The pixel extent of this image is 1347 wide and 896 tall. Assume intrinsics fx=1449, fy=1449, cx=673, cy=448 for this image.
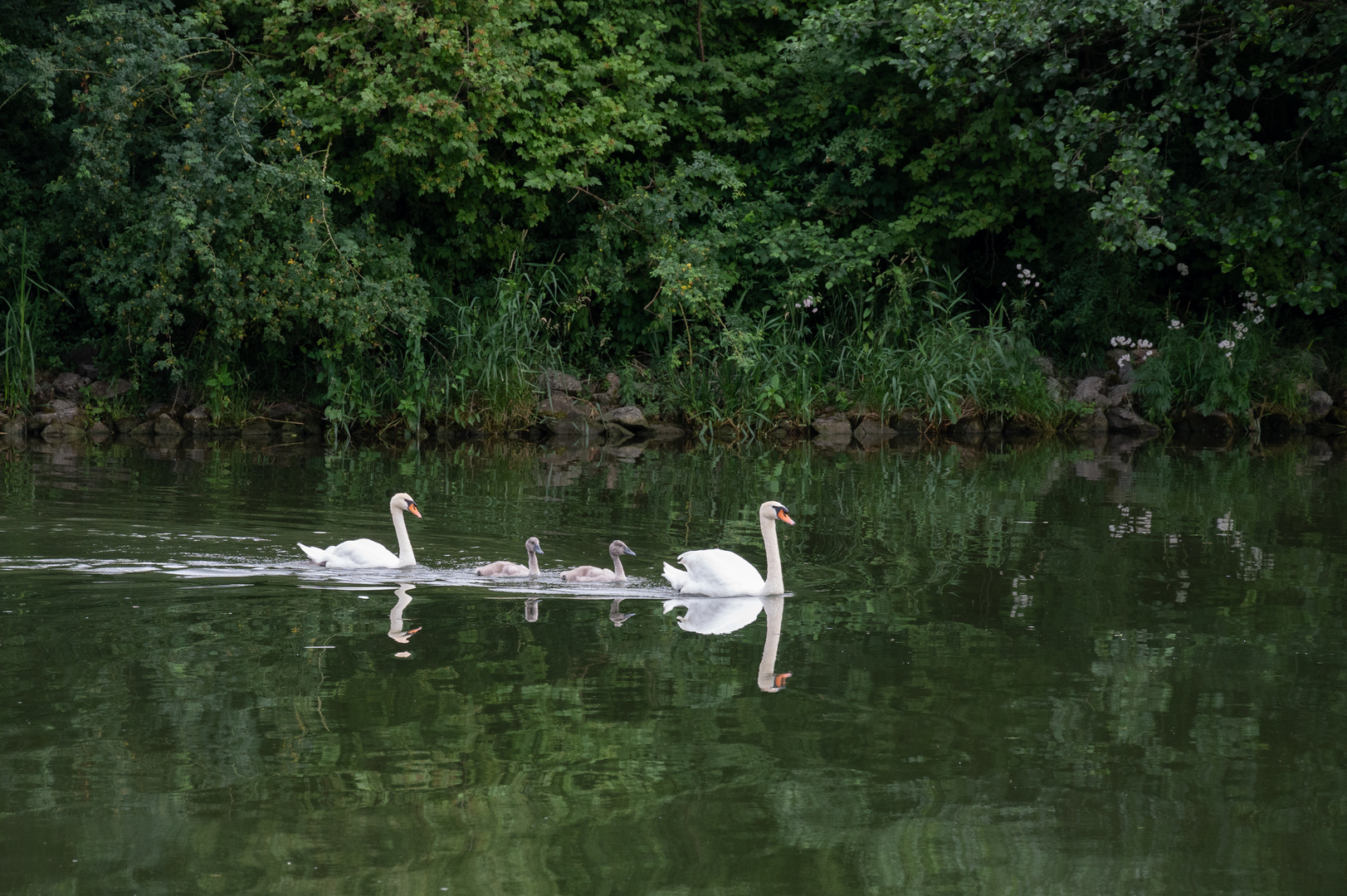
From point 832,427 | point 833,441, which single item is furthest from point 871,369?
point 833,441

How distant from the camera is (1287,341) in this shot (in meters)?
24.1

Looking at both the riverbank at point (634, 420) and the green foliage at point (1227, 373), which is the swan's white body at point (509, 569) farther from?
the green foliage at point (1227, 373)

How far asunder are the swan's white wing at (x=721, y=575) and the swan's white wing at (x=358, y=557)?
79.6 inches

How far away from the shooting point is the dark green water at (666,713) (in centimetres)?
448

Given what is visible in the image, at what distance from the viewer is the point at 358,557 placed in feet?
31.0

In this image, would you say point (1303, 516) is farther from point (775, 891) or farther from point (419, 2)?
point (419, 2)

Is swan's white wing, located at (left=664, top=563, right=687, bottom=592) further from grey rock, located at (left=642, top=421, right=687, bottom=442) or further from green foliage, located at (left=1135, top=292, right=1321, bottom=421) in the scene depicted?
green foliage, located at (left=1135, top=292, right=1321, bottom=421)

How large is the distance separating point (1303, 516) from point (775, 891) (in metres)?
9.75

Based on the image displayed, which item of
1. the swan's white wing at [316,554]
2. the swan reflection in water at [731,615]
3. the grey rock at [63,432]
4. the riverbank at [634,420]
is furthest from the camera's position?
the riverbank at [634,420]

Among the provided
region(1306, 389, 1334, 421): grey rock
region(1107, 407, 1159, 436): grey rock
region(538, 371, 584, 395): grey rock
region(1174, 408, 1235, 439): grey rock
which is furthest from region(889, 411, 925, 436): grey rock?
region(1306, 389, 1334, 421): grey rock

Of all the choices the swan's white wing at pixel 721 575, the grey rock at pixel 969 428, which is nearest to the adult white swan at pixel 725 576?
the swan's white wing at pixel 721 575

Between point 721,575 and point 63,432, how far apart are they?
1375cm

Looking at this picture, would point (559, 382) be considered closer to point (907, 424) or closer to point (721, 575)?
point (907, 424)

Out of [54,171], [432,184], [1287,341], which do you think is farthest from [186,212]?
[1287,341]
